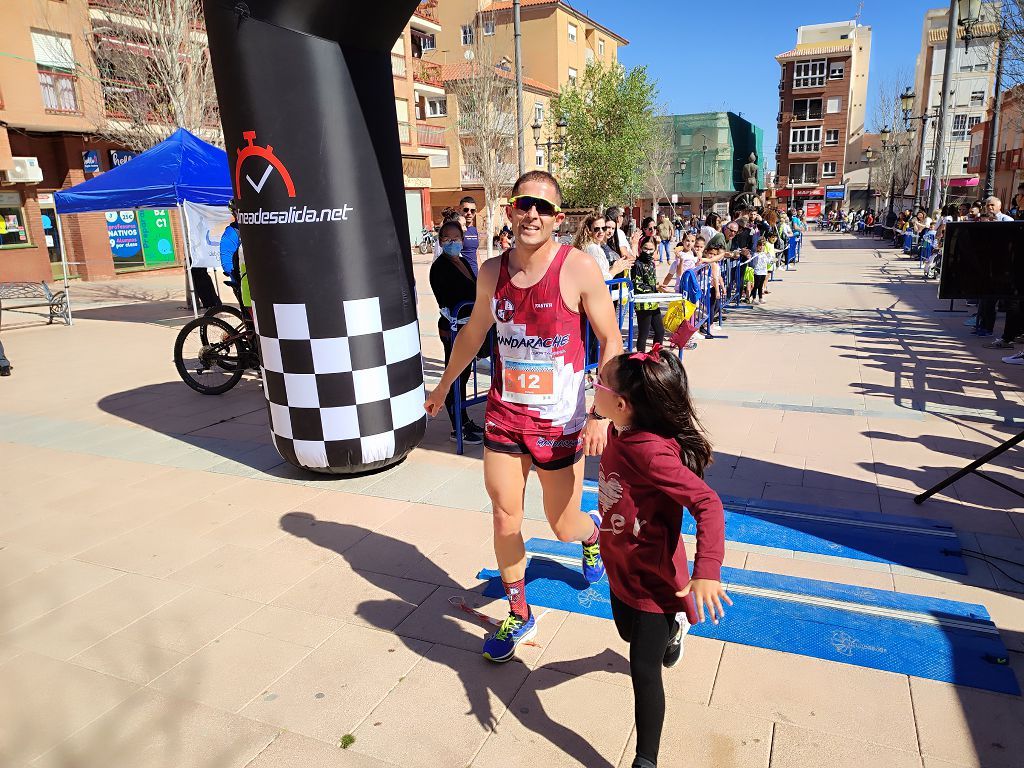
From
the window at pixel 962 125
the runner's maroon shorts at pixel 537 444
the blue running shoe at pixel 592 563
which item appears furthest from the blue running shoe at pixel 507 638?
the window at pixel 962 125

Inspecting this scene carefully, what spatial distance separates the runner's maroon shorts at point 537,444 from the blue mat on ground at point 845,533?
1540 millimetres

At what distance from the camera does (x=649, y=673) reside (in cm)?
214

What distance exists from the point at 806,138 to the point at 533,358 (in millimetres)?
71538

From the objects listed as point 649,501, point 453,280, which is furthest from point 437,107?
point 649,501

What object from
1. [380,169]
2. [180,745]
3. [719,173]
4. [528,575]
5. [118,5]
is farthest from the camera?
[719,173]

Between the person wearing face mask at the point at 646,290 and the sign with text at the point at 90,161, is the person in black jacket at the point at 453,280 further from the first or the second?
the sign with text at the point at 90,161

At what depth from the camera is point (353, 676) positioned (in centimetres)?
291

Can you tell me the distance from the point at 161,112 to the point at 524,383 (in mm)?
17054

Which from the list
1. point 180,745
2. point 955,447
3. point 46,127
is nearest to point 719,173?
point 46,127

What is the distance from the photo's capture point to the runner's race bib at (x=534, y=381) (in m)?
2.83

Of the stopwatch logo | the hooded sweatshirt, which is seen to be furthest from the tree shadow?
the stopwatch logo

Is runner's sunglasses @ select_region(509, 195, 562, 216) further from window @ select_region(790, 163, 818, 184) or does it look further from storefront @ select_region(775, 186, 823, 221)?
window @ select_region(790, 163, 818, 184)

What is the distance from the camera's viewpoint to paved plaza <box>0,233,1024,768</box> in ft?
8.27

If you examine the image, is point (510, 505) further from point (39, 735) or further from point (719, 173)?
point (719, 173)
